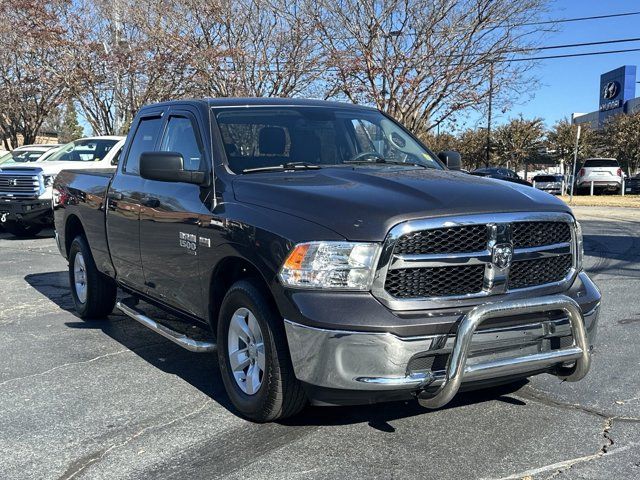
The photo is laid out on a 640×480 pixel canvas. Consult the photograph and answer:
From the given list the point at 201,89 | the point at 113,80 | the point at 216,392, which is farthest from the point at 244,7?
the point at 216,392

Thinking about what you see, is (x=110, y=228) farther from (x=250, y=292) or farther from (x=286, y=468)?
(x=286, y=468)

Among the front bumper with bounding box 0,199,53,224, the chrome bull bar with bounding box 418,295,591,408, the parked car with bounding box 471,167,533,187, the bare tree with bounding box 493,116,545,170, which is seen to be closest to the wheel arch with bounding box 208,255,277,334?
the chrome bull bar with bounding box 418,295,591,408

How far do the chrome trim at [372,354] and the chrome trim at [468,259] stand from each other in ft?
0.60

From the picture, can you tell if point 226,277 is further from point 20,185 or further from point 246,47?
point 246,47

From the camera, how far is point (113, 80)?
25.5 meters

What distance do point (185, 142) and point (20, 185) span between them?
974 cm

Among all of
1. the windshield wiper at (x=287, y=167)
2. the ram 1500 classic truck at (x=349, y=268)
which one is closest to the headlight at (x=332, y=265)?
the ram 1500 classic truck at (x=349, y=268)

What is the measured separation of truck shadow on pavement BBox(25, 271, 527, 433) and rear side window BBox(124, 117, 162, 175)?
4.91ft

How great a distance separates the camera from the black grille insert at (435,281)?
358 cm

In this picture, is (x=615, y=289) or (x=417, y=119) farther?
(x=417, y=119)

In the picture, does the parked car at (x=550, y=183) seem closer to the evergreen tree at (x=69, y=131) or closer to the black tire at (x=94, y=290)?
the black tire at (x=94, y=290)

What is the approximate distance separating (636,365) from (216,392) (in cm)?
312

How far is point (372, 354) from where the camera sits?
346cm

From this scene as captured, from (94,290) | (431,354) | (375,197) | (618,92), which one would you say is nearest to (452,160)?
(375,197)
